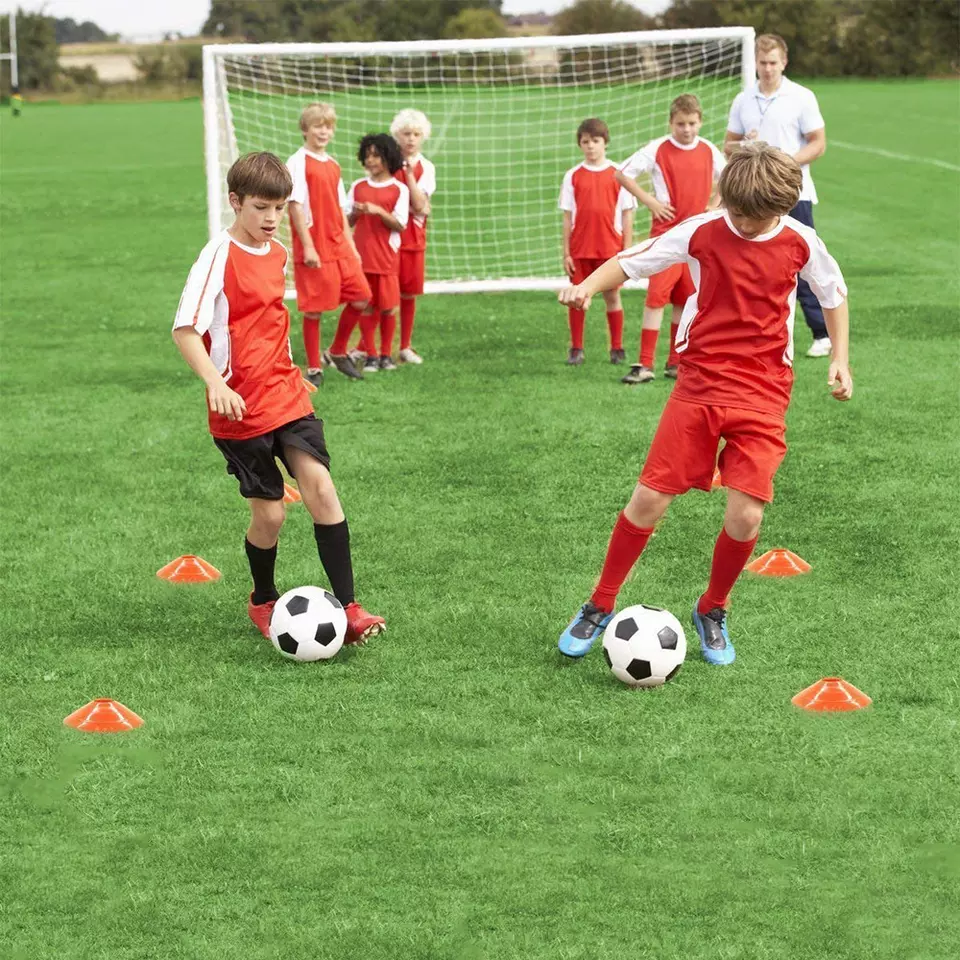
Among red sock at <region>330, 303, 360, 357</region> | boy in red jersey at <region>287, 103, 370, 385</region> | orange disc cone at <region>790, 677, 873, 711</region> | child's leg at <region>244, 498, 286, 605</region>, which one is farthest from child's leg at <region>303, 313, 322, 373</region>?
orange disc cone at <region>790, 677, 873, 711</region>

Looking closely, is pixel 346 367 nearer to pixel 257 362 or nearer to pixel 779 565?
pixel 779 565

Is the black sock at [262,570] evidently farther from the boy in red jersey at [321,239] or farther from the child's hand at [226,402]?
the boy in red jersey at [321,239]

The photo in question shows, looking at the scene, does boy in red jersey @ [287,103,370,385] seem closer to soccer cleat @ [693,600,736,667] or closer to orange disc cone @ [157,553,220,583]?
orange disc cone @ [157,553,220,583]

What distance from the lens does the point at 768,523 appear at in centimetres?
728

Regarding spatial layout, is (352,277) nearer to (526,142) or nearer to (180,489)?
(180,489)

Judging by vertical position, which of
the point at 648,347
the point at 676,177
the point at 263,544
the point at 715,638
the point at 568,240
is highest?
the point at 676,177

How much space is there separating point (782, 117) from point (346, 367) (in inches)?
134

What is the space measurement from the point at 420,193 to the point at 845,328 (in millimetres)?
5812

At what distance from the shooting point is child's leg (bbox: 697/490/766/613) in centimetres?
543

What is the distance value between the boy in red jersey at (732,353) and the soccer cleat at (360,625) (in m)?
1.01

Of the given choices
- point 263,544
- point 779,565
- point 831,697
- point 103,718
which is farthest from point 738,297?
point 103,718

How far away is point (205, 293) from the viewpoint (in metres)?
5.51

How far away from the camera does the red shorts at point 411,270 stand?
11.3 meters

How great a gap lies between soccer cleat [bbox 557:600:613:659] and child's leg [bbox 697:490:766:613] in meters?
0.37
